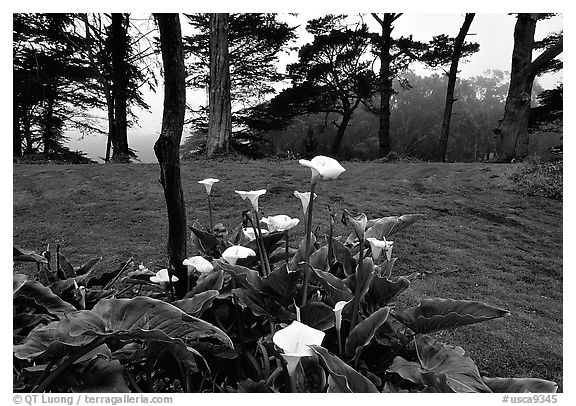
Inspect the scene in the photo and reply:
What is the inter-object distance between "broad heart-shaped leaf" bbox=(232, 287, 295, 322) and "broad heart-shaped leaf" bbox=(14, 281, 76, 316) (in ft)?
0.84

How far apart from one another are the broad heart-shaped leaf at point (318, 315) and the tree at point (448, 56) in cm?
583

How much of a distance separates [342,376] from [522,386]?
0.92 feet

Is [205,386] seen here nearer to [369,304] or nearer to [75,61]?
[369,304]

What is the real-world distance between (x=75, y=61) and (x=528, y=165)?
14.0 feet

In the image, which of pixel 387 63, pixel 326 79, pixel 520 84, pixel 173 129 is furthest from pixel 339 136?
pixel 173 129

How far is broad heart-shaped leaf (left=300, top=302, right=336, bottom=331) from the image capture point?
61 cm

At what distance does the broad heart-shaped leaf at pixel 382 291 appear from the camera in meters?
0.66

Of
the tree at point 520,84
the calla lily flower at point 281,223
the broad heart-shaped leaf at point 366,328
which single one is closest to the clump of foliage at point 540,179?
the tree at point 520,84

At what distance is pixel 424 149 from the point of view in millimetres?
9516

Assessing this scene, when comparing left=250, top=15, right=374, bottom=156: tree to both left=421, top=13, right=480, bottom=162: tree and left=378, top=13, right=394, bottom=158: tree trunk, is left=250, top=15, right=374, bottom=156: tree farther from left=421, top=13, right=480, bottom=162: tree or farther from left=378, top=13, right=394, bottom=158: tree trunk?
left=421, top=13, right=480, bottom=162: tree

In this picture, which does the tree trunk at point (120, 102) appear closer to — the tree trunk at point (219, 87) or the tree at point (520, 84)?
the tree trunk at point (219, 87)

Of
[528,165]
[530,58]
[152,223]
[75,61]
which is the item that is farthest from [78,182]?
[530,58]

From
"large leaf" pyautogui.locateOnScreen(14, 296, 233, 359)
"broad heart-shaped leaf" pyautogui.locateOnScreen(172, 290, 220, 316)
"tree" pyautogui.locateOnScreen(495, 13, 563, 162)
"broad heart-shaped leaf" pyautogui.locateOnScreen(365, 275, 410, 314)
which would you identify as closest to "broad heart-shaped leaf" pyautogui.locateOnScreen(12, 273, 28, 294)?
"large leaf" pyautogui.locateOnScreen(14, 296, 233, 359)

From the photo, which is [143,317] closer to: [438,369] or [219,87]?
[438,369]
